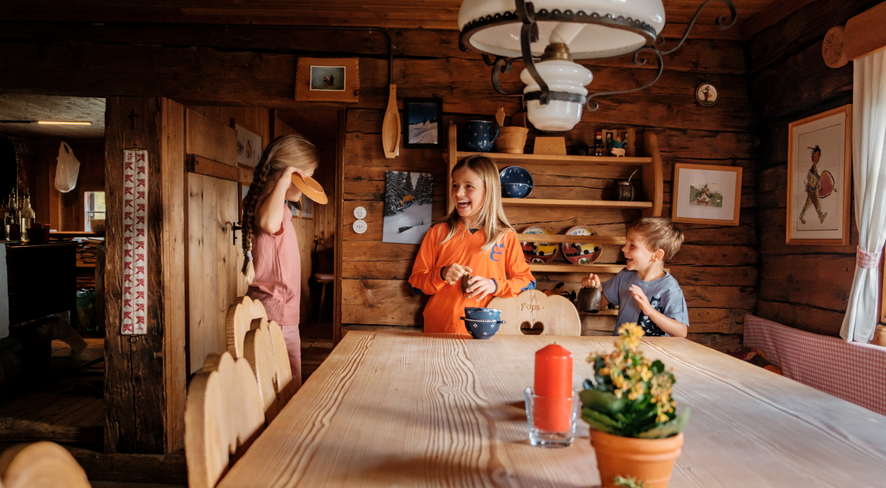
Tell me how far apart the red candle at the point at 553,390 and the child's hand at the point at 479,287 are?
44.3 inches

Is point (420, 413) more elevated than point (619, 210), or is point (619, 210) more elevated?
point (619, 210)

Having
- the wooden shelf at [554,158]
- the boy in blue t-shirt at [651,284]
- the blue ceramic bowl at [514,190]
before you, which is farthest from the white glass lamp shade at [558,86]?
the blue ceramic bowl at [514,190]

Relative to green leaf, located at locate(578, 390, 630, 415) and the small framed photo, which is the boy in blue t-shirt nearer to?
the small framed photo

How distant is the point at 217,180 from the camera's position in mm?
3322

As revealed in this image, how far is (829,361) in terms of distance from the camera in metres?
2.29

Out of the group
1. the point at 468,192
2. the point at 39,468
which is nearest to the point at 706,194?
the point at 468,192

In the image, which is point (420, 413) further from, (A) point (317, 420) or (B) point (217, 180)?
(B) point (217, 180)

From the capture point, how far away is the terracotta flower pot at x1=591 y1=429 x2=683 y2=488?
684mm

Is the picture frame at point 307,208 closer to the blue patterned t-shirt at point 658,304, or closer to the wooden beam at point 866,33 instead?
the blue patterned t-shirt at point 658,304

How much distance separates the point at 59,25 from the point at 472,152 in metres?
2.35

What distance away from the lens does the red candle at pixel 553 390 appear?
3.09 ft

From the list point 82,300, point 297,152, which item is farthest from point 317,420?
point 82,300

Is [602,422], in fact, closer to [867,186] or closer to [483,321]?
[483,321]

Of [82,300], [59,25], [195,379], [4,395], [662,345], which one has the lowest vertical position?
[4,395]
